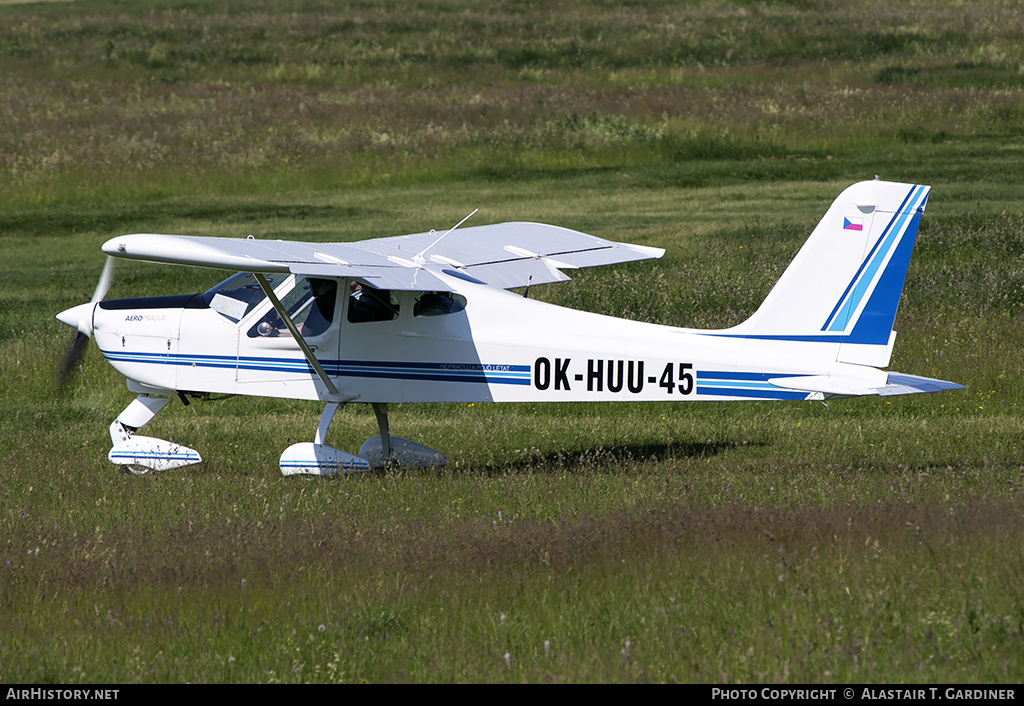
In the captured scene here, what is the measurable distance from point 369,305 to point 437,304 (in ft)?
2.01

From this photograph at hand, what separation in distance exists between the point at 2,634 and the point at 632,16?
54.0 m

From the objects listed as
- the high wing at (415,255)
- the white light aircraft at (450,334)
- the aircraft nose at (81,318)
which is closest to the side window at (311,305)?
the white light aircraft at (450,334)

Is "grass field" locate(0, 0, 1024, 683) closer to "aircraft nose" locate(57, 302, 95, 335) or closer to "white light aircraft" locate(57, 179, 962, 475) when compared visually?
"white light aircraft" locate(57, 179, 962, 475)

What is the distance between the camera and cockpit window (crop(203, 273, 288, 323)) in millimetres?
10219

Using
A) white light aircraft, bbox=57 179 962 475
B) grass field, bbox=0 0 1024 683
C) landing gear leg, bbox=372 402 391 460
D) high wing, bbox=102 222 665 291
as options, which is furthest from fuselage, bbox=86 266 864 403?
grass field, bbox=0 0 1024 683

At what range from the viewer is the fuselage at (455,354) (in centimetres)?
927

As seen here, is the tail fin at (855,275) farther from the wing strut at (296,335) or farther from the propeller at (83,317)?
the propeller at (83,317)

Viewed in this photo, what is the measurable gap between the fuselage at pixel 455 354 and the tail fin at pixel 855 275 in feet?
0.57

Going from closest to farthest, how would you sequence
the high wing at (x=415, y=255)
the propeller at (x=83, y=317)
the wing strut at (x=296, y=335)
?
the high wing at (x=415, y=255), the wing strut at (x=296, y=335), the propeller at (x=83, y=317)

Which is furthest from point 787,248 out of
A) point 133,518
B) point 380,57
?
point 380,57

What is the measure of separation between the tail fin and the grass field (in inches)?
44.8

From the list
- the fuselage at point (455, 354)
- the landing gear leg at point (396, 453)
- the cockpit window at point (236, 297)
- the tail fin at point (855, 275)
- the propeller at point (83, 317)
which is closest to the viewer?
the tail fin at point (855, 275)

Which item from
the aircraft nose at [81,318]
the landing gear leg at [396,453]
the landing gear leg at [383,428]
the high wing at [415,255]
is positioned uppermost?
the high wing at [415,255]

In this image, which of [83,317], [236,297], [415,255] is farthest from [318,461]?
[83,317]
